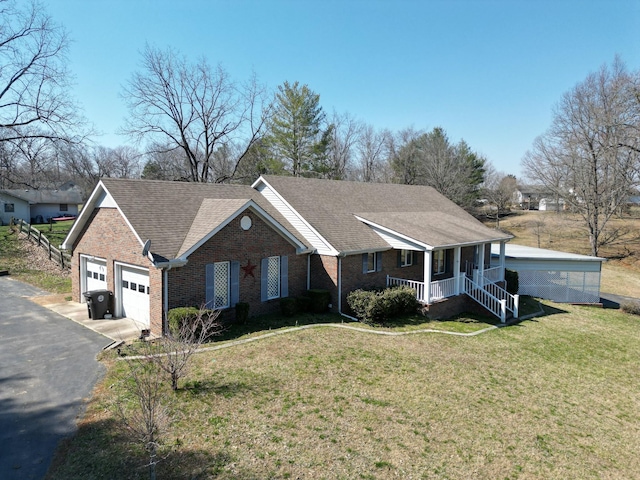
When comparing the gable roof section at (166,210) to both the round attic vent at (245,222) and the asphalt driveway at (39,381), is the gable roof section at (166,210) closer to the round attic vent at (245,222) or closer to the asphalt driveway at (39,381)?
the round attic vent at (245,222)

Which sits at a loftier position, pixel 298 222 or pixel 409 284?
pixel 298 222

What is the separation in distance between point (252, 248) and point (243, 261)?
621mm

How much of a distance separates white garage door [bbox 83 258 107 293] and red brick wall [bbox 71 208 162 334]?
41 centimetres

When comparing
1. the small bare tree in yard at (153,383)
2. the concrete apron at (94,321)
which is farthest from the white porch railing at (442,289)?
the concrete apron at (94,321)

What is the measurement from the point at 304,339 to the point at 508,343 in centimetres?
790

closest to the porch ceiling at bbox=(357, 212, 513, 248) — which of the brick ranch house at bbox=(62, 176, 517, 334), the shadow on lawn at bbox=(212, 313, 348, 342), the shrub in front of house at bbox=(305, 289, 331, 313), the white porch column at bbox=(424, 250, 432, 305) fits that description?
the brick ranch house at bbox=(62, 176, 517, 334)

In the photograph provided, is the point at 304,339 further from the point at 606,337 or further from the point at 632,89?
the point at 632,89

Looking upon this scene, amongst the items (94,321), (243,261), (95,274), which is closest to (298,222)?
(243,261)

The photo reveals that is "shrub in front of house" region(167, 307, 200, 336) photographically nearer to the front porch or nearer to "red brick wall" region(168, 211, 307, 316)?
"red brick wall" region(168, 211, 307, 316)

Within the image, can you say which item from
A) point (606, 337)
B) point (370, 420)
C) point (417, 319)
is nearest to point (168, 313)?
point (370, 420)

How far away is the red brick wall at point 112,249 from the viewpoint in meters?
13.3

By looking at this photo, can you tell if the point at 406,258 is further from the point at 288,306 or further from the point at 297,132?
the point at 297,132

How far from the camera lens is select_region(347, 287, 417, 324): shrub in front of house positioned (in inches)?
635

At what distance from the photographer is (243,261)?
50.3 ft
